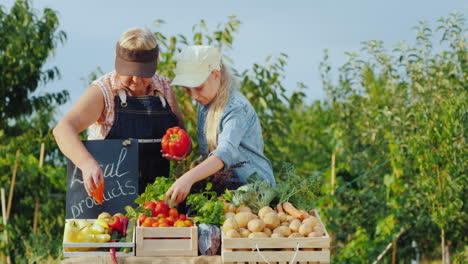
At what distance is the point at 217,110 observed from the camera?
11.6ft

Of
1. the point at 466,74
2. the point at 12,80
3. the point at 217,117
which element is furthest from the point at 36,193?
the point at 217,117

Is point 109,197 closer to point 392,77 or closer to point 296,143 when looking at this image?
point 392,77

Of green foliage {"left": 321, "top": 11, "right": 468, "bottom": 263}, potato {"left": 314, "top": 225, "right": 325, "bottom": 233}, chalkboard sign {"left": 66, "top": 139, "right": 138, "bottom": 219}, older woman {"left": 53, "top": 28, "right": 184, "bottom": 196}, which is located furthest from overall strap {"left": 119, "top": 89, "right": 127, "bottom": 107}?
green foliage {"left": 321, "top": 11, "right": 468, "bottom": 263}

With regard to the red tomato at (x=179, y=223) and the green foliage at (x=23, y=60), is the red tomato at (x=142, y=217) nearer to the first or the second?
the red tomato at (x=179, y=223)

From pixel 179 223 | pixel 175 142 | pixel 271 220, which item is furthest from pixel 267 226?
pixel 175 142

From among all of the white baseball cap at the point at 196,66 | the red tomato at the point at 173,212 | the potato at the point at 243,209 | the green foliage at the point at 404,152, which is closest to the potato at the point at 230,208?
the potato at the point at 243,209

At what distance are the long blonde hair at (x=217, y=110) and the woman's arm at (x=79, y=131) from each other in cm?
58

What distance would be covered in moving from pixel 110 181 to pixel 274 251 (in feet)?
3.46

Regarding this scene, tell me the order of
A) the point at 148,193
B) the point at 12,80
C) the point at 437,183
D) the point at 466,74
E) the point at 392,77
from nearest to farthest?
the point at 148,193 < the point at 437,183 < the point at 466,74 < the point at 392,77 < the point at 12,80

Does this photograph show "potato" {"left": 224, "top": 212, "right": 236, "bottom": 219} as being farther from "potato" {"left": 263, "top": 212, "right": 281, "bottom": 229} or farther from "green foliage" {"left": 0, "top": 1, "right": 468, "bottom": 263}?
"green foliage" {"left": 0, "top": 1, "right": 468, "bottom": 263}

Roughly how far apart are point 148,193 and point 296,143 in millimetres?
5320

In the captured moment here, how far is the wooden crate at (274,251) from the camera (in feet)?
9.93

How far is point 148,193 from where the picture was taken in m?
3.45

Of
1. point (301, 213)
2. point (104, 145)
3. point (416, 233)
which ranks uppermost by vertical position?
point (104, 145)
